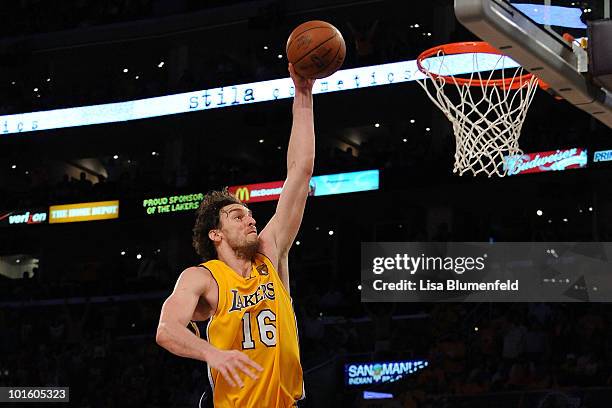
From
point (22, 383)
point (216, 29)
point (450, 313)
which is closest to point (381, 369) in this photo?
point (450, 313)

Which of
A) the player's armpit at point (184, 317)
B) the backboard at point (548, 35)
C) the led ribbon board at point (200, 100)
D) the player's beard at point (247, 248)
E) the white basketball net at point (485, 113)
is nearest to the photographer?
the player's armpit at point (184, 317)

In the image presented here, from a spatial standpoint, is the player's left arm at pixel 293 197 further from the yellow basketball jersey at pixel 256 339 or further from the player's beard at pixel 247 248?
the yellow basketball jersey at pixel 256 339

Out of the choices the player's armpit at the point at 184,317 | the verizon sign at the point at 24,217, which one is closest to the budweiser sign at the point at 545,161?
the verizon sign at the point at 24,217

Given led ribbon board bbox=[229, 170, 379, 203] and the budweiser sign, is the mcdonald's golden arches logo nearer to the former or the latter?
led ribbon board bbox=[229, 170, 379, 203]

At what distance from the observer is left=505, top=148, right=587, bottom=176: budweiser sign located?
50.8 feet

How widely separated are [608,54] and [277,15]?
1597cm

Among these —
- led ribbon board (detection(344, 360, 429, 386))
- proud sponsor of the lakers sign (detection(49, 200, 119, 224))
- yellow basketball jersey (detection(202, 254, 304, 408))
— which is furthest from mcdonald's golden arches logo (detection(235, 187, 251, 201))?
yellow basketball jersey (detection(202, 254, 304, 408))

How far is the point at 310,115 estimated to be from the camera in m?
4.08

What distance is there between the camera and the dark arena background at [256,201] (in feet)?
38.2

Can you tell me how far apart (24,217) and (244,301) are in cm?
1892

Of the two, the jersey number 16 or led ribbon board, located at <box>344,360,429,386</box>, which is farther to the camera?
led ribbon board, located at <box>344,360,429,386</box>

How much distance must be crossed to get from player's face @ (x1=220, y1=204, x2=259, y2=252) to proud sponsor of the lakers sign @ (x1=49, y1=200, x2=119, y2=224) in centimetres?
1722

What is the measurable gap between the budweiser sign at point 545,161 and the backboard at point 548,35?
10186 millimetres

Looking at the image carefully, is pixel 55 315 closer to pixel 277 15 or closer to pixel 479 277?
pixel 277 15
